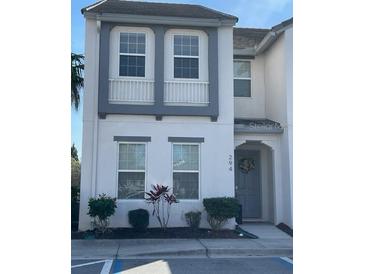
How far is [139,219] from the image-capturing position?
12.9m

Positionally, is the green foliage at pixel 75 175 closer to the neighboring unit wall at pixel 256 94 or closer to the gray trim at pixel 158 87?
the gray trim at pixel 158 87

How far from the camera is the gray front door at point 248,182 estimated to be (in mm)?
15734

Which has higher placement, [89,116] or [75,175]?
[89,116]

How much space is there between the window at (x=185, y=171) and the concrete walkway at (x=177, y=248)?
2.28 metres

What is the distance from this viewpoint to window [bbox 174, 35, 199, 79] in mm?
14312

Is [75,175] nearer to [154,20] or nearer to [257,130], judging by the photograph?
[154,20]

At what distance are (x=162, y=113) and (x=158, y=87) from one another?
34.0 inches

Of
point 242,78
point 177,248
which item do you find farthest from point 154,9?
point 177,248

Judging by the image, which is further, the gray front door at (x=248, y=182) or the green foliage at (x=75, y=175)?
the green foliage at (x=75, y=175)

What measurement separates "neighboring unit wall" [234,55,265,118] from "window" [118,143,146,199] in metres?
4.72

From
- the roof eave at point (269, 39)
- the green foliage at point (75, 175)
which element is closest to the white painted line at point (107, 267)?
the green foliage at point (75, 175)
